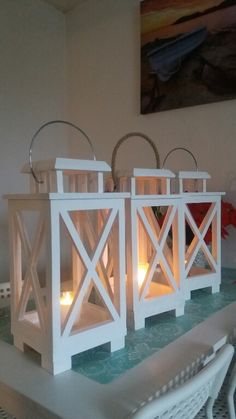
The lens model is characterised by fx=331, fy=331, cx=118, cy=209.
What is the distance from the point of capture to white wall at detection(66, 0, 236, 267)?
1.20 meters

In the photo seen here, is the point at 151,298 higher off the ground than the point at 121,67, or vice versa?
the point at 121,67

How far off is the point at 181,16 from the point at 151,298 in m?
1.09

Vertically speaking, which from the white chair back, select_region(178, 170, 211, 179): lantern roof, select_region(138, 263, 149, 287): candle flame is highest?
select_region(178, 170, 211, 179): lantern roof

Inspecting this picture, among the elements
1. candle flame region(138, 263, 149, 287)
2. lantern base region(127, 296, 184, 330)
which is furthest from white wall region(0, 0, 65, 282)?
lantern base region(127, 296, 184, 330)

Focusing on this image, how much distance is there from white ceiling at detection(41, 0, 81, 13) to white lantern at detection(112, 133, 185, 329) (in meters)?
1.21

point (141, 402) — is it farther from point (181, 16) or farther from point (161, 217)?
point (181, 16)

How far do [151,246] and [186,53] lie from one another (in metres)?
0.86

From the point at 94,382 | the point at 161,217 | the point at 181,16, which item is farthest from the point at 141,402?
the point at 181,16

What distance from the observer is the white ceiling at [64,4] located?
5.12 ft

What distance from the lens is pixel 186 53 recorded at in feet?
4.07

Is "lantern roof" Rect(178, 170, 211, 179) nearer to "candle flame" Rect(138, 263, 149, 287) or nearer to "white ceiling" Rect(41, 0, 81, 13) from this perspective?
"candle flame" Rect(138, 263, 149, 287)

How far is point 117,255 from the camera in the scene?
61 cm

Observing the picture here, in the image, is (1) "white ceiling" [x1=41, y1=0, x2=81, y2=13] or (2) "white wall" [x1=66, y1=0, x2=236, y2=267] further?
(1) "white ceiling" [x1=41, y1=0, x2=81, y2=13]

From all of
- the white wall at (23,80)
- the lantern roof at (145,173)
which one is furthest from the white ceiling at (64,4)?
the lantern roof at (145,173)
